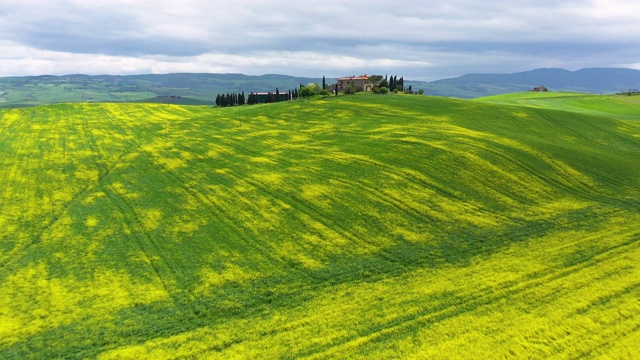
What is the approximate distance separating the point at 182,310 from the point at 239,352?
5426mm

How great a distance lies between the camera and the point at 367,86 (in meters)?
135

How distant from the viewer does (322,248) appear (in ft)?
101

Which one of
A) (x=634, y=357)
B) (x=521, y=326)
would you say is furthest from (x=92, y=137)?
(x=634, y=357)

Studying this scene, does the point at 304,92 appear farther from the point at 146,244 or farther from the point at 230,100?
the point at 146,244

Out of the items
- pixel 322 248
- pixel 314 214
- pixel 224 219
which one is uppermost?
pixel 314 214

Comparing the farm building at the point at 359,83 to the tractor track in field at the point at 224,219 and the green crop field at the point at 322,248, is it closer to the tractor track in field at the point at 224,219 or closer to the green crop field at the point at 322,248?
the green crop field at the point at 322,248

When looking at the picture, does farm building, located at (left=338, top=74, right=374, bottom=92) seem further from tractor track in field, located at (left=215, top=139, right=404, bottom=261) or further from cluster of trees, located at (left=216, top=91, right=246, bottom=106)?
tractor track in field, located at (left=215, top=139, right=404, bottom=261)

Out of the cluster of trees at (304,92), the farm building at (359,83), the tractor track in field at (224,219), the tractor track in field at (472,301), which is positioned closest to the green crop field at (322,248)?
the tractor track in field at (472,301)

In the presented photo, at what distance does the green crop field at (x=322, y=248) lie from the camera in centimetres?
2109

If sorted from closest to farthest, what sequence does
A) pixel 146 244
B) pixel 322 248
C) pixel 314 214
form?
pixel 322 248 < pixel 146 244 < pixel 314 214

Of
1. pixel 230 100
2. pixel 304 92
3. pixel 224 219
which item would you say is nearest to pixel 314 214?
pixel 224 219

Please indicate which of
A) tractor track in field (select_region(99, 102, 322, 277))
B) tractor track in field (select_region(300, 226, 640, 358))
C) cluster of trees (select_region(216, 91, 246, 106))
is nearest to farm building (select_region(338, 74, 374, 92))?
cluster of trees (select_region(216, 91, 246, 106))

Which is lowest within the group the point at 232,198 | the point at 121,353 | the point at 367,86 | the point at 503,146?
the point at 121,353

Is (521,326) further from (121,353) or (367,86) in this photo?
(367,86)
